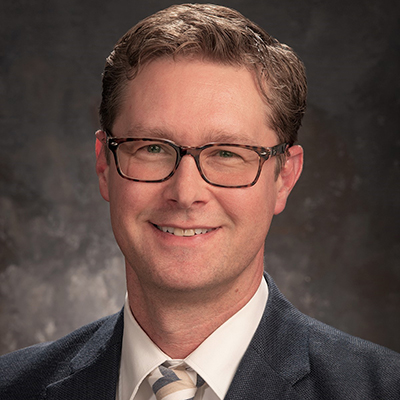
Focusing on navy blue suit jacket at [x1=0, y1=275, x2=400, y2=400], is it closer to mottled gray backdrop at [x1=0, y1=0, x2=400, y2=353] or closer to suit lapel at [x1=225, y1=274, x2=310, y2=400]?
suit lapel at [x1=225, y1=274, x2=310, y2=400]

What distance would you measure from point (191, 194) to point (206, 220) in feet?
0.45

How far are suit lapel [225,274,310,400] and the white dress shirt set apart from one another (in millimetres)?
50

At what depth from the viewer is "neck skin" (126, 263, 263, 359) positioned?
2605 millimetres

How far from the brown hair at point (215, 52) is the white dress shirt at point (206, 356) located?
770 mm

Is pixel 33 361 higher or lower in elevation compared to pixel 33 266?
higher

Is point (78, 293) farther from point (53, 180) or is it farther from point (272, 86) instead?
point (272, 86)

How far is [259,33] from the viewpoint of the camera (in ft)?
8.86

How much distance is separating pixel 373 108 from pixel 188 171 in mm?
3451

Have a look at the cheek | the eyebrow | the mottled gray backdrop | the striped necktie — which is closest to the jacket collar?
the striped necktie

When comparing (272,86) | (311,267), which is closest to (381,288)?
(311,267)

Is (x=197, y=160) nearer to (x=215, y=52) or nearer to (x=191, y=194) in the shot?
(x=191, y=194)

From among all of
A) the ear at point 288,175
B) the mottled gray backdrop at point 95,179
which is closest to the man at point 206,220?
the ear at point 288,175

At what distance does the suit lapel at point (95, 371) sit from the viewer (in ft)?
8.95

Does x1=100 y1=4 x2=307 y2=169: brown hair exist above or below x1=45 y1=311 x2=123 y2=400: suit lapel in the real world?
above
